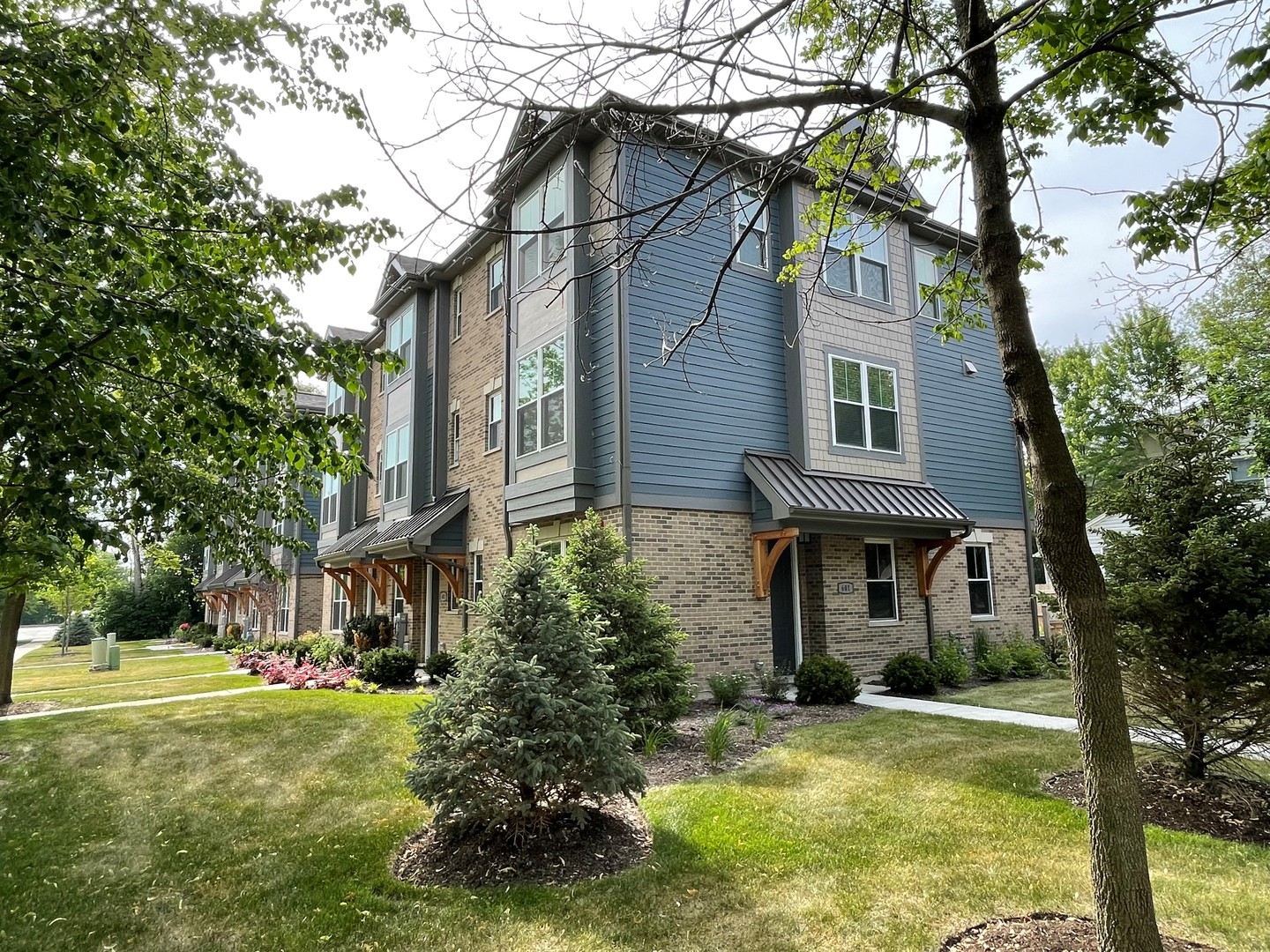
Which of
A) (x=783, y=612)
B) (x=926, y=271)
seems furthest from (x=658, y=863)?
(x=926, y=271)

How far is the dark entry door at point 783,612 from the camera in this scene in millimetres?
13547

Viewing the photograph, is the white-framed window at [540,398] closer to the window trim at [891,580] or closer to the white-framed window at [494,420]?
the white-framed window at [494,420]

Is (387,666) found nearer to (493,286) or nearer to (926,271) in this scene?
(493,286)

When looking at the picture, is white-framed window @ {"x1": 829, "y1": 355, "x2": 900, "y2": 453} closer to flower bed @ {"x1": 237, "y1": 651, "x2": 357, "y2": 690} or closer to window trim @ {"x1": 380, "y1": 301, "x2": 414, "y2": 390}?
window trim @ {"x1": 380, "y1": 301, "x2": 414, "y2": 390}

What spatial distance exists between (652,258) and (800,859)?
982cm

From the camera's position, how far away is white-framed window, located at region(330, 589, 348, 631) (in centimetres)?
2383

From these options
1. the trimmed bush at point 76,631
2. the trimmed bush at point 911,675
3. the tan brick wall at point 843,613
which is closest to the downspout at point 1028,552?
the tan brick wall at point 843,613

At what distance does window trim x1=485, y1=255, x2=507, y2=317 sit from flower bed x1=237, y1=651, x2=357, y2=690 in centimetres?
859

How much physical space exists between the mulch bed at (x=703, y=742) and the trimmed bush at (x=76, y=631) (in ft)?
146

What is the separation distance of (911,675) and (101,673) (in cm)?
2481

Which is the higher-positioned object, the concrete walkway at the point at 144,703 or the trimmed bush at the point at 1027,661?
the trimmed bush at the point at 1027,661

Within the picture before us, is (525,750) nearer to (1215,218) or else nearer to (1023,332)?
(1023,332)

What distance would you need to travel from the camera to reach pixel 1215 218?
16.7ft

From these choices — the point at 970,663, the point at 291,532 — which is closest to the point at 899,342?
the point at 970,663
